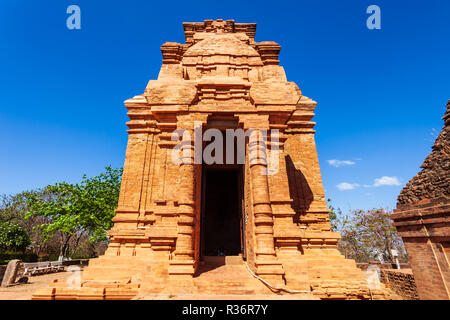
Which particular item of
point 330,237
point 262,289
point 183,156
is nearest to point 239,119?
point 183,156

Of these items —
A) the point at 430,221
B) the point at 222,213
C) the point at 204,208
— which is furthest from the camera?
the point at 222,213

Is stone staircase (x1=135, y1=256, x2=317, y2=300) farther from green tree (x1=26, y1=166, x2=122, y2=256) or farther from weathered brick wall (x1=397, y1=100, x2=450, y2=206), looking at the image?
green tree (x1=26, y1=166, x2=122, y2=256)

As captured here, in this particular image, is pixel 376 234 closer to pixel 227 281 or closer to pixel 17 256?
pixel 227 281

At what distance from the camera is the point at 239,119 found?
289 inches

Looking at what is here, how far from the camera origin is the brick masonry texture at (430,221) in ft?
27.3

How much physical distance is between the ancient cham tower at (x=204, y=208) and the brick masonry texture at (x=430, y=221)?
395 centimetres

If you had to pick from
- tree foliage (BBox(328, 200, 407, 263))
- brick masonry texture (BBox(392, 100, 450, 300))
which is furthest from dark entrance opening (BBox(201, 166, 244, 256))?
tree foliage (BBox(328, 200, 407, 263))

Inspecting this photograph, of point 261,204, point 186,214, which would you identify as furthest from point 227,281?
point 261,204

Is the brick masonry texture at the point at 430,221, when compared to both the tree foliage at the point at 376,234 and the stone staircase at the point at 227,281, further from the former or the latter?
the tree foliage at the point at 376,234

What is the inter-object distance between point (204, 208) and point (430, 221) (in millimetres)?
9035

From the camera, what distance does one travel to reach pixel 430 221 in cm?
877
